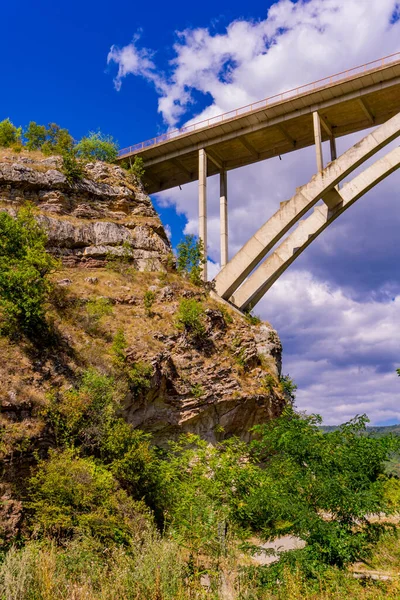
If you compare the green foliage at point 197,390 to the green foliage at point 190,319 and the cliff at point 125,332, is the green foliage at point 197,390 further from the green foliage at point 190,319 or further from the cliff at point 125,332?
the green foliage at point 190,319

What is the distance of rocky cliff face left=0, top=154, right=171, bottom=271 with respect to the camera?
27.2m

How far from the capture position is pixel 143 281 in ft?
86.1

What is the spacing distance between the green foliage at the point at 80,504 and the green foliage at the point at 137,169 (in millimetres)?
22162

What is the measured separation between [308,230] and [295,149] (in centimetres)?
663

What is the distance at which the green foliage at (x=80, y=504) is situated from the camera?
12750 millimetres

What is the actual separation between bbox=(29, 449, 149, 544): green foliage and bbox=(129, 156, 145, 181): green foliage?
22162 mm

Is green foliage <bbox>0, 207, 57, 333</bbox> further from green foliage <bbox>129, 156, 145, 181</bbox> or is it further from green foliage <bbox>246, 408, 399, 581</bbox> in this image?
green foliage <bbox>129, 156, 145, 181</bbox>

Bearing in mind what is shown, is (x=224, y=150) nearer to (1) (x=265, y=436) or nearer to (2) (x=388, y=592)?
(1) (x=265, y=436)

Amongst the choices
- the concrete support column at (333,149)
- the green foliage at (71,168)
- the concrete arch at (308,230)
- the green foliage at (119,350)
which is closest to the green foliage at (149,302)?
the green foliage at (119,350)

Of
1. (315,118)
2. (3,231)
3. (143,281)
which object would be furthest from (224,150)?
(3,231)

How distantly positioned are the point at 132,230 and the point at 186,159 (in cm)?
689

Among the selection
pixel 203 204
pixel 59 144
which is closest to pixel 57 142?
pixel 59 144

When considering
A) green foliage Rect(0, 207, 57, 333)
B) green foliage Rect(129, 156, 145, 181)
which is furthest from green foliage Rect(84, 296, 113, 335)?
green foliage Rect(129, 156, 145, 181)

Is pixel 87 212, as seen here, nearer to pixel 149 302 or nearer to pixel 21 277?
pixel 149 302
